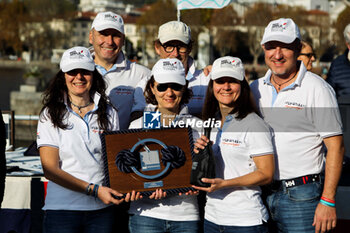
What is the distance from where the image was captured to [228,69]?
3.35m

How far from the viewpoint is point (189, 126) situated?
11.2 ft

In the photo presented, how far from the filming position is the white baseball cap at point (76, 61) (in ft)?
11.2

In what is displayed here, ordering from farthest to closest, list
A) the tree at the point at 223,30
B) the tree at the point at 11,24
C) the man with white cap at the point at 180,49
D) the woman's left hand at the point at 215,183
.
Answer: the tree at the point at 11,24
the tree at the point at 223,30
the man with white cap at the point at 180,49
the woman's left hand at the point at 215,183

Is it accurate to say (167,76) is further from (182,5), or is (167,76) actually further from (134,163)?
(182,5)

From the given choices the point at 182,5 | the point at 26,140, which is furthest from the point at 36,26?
the point at 182,5

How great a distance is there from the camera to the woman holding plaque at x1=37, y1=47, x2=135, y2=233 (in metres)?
3.30

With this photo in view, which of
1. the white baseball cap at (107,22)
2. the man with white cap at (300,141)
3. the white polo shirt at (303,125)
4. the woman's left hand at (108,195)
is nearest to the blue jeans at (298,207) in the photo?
the man with white cap at (300,141)

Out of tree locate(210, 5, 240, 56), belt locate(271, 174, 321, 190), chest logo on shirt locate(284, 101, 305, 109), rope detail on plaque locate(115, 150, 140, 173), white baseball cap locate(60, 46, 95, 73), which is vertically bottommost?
belt locate(271, 174, 321, 190)

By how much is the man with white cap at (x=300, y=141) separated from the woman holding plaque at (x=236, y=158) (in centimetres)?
17

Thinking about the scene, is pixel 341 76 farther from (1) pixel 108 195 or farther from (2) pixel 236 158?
(1) pixel 108 195

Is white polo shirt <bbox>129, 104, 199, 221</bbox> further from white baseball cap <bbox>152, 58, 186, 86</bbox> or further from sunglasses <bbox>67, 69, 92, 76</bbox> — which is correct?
sunglasses <bbox>67, 69, 92, 76</bbox>

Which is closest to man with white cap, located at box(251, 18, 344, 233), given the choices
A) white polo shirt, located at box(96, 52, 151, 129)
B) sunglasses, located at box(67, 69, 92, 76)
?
sunglasses, located at box(67, 69, 92, 76)

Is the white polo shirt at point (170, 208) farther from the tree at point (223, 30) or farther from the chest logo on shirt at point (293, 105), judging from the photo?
the tree at point (223, 30)

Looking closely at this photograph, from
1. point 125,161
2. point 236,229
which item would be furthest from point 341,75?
point 125,161
